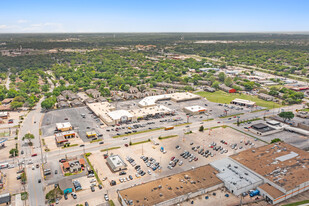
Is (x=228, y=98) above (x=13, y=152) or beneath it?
beneath

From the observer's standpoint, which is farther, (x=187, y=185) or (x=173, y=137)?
(x=173, y=137)

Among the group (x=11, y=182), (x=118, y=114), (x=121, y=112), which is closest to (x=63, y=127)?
(x=118, y=114)

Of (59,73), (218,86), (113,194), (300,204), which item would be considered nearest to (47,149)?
(113,194)

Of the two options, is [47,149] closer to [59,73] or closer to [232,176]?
[232,176]

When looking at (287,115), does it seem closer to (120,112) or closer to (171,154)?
(171,154)

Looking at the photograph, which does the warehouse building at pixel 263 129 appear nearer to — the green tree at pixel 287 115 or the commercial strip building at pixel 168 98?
the green tree at pixel 287 115

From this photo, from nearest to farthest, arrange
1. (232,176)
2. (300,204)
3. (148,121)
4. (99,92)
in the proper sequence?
(300,204) < (232,176) < (148,121) < (99,92)

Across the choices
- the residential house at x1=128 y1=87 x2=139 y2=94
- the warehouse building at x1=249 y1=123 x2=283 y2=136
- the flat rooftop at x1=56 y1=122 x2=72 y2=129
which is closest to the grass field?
the warehouse building at x1=249 y1=123 x2=283 y2=136
